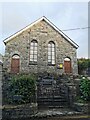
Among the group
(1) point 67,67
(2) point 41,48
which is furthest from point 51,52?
(1) point 67,67

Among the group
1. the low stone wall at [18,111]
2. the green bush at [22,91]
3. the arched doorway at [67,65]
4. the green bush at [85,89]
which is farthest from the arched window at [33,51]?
the low stone wall at [18,111]

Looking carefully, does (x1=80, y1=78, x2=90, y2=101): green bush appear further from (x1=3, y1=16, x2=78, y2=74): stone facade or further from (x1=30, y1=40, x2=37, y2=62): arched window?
(x1=30, y1=40, x2=37, y2=62): arched window

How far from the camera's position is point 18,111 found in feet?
31.4

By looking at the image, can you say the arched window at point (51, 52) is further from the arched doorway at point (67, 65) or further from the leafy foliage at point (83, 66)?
the leafy foliage at point (83, 66)

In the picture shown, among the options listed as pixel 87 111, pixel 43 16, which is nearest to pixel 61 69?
pixel 43 16

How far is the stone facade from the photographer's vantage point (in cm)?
2116

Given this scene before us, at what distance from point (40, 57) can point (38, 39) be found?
2.29m

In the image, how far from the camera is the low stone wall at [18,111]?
30.7ft

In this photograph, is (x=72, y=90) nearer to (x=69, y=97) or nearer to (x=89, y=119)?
(x=69, y=97)

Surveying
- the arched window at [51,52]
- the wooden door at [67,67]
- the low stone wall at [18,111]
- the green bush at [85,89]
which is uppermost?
the arched window at [51,52]

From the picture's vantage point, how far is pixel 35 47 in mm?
22172

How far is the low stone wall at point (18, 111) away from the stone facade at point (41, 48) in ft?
36.6

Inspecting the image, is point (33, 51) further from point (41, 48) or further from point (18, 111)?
point (18, 111)

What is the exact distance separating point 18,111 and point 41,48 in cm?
1318
